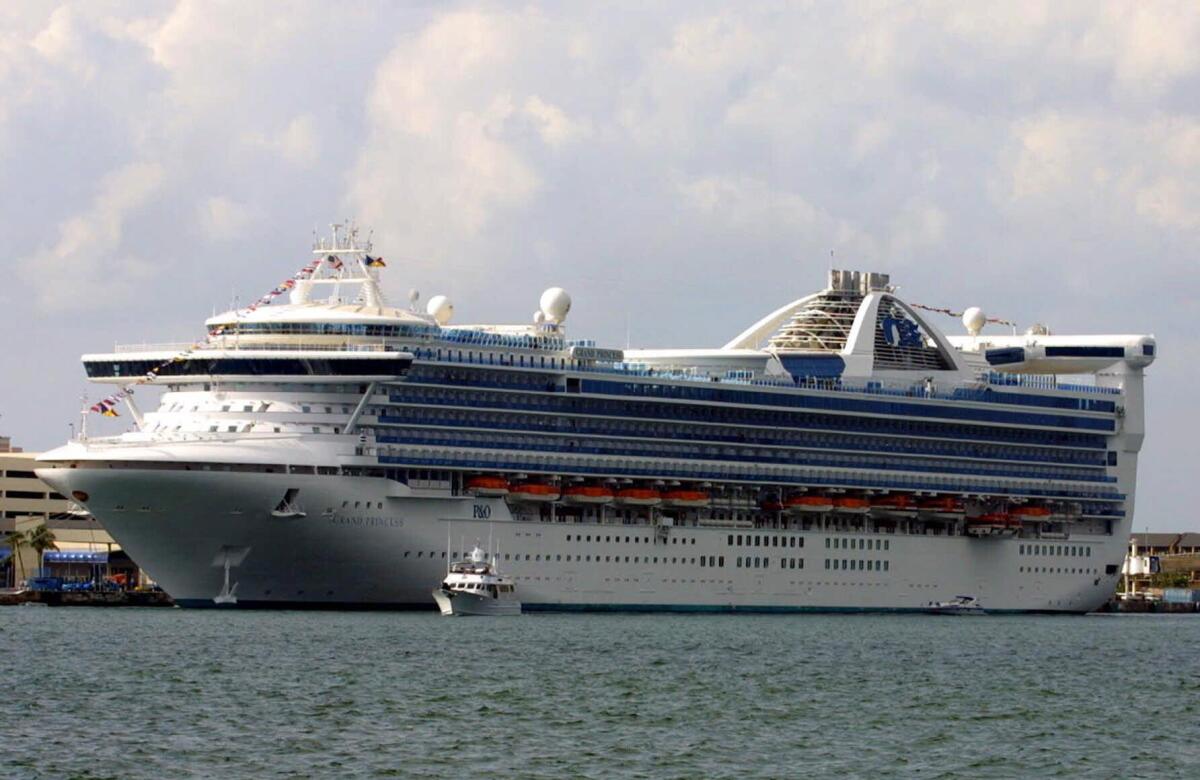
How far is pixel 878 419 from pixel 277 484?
3337 centimetres

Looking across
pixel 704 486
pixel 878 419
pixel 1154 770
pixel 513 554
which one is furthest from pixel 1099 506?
pixel 1154 770

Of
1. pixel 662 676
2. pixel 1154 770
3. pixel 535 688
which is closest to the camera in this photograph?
pixel 1154 770

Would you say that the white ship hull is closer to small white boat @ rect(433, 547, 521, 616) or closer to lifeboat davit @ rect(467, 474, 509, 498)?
lifeboat davit @ rect(467, 474, 509, 498)

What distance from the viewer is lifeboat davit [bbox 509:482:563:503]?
98600 mm

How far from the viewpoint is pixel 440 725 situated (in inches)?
2274

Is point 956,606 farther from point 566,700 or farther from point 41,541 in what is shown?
point 566,700

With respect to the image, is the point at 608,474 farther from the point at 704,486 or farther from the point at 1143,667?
the point at 1143,667

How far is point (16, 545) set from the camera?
136m

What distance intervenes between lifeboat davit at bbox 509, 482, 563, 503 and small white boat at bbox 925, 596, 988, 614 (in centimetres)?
2284

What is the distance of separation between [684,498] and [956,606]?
17496 mm

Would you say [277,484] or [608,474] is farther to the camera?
[608,474]

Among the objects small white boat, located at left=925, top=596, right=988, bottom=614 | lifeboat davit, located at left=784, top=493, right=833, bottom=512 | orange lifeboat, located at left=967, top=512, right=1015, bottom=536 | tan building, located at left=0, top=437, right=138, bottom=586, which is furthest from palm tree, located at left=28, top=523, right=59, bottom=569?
orange lifeboat, located at left=967, top=512, right=1015, bottom=536

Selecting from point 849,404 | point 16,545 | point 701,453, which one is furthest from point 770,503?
point 16,545

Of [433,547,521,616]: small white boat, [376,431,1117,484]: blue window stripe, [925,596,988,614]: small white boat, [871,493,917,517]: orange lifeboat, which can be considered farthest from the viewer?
[925,596,988,614]: small white boat
